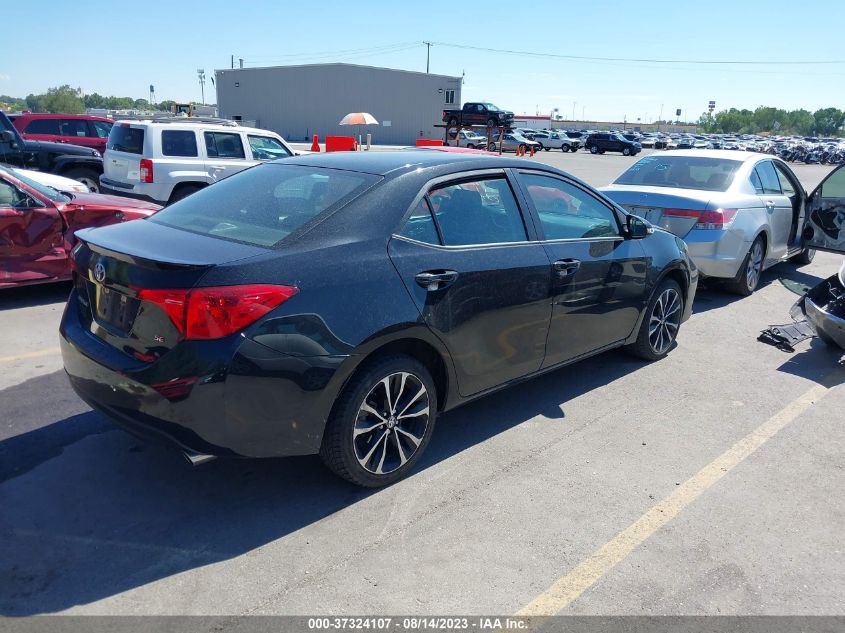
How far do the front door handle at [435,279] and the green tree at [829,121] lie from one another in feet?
646

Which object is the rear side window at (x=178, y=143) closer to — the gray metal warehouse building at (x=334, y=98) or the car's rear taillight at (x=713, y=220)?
the car's rear taillight at (x=713, y=220)

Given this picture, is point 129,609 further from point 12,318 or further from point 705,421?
point 12,318

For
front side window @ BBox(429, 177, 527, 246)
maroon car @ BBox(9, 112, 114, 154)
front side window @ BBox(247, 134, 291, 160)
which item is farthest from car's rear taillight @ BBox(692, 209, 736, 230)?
maroon car @ BBox(9, 112, 114, 154)

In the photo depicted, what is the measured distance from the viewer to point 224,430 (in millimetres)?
2994

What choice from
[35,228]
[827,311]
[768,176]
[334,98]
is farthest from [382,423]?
[334,98]

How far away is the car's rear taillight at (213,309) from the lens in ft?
9.61

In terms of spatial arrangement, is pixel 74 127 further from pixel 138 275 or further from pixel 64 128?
pixel 138 275

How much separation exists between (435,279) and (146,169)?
28.7 ft

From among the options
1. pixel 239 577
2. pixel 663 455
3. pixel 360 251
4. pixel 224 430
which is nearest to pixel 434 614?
pixel 239 577

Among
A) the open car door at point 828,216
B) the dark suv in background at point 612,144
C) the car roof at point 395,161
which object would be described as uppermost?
the car roof at point 395,161

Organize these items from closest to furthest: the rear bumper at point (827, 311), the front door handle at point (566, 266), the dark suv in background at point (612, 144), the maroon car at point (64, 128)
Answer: the front door handle at point (566, 266)
the rear bumper at point (827, 311)
the maroon car at point (64, 128)
the dark suv in background at point (612, 144)

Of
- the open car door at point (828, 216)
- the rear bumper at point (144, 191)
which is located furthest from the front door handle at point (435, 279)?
the rear bumper at point (144, 191)

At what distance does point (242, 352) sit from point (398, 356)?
2.86 ft

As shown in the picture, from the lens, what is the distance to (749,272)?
813cm
